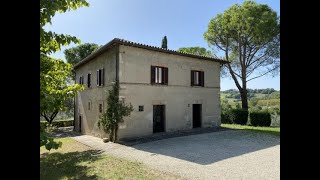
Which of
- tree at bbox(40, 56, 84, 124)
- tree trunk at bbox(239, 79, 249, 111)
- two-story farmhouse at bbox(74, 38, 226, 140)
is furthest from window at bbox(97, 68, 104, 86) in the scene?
tree trunk at bbox(239, 79, 249, 111)

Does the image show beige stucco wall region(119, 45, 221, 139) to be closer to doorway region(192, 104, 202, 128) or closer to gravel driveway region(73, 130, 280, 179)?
doorway region(192, 104, 202, 128)

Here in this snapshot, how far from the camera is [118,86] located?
14703 millimetres

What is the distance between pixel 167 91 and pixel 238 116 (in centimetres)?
1108

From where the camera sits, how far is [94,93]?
62.3 ft

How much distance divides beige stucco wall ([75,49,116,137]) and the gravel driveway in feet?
15.6

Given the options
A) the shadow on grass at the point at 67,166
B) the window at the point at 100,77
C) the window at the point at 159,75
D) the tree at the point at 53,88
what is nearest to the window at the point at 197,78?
the window at the point at 159,75

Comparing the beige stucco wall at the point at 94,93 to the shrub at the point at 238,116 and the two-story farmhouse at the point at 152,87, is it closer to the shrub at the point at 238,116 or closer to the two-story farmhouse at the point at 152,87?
the two-story farmhouse at the point at 152,87

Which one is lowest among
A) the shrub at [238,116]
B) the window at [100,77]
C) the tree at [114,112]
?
the shrub at [238,116]

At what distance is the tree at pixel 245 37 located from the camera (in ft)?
79.2

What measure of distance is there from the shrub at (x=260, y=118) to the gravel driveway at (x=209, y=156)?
8914 mm

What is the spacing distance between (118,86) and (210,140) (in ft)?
21.0

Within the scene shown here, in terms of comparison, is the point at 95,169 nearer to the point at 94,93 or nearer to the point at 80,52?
the point at 94,93
